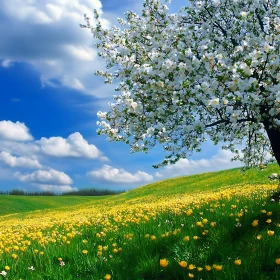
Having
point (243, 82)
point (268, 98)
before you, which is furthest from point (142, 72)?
point (268, 98)

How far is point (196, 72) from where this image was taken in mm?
9297

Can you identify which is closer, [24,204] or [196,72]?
[196,72]

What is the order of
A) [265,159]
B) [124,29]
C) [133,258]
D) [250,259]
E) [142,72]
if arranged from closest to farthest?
[250,259]
[133,258]
[142,72]
[124,29]
[265,159]

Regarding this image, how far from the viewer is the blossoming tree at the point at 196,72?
834cm

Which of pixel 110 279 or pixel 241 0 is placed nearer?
pixel 110 279

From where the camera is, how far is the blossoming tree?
27.4ft

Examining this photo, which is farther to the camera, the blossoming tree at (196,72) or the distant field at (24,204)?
the distant field at (24,204)

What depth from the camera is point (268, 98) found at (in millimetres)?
8461

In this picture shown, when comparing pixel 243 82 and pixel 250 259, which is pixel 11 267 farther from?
pixel 243 82

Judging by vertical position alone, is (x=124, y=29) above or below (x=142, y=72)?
above

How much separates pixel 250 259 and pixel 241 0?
8687 mm

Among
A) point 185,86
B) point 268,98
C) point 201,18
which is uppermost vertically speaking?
point 201,18

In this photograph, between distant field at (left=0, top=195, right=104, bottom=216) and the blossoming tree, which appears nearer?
the blossoming tree

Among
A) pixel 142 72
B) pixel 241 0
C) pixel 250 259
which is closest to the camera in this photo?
pixel 250 259
